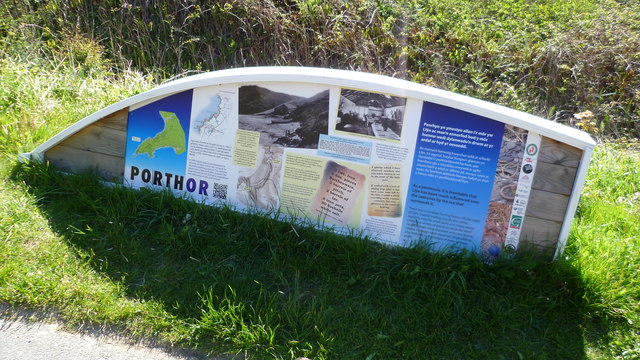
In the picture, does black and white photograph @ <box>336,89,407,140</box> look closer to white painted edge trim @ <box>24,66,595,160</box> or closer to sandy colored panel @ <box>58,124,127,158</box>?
white painted edge trim @ <box>24,66,595,160</box>

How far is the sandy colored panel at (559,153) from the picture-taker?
336 centimetres

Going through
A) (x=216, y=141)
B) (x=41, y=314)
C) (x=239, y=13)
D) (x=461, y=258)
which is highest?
(x=239, y=13)

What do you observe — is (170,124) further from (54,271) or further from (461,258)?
(461,258)

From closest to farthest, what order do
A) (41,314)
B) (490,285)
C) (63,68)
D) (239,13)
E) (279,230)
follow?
(41,314)
(490,285)
(279,230)
(63,68)
(239,13)

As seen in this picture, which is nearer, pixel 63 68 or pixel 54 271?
pixel 54 271

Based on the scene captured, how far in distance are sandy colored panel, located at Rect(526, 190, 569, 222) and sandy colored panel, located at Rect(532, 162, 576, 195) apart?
0.04 meters

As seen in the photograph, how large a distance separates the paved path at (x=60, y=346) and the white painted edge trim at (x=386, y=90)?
1.60 metres

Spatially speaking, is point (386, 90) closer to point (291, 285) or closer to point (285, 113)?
point (285, 113)

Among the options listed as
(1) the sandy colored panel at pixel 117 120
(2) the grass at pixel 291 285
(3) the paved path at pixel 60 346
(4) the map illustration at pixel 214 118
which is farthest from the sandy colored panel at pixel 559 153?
(1) the sandy colored panel at pixel 117 120

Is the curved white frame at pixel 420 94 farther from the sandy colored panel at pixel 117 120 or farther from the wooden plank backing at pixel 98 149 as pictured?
the wooden plank backing at pixel 98 149

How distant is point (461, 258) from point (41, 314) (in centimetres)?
261

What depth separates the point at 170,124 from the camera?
394cm

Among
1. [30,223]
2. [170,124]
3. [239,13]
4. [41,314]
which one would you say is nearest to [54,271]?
[41,314]

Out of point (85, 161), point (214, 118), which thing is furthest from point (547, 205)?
point (85, 161)
